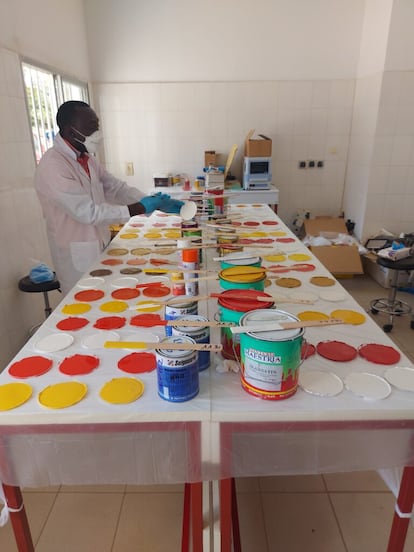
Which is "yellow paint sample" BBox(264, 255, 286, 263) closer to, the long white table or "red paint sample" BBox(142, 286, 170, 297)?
"red paint sample" BBox(142, 286, 170, 297)

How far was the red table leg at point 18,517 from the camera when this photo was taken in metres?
0.97

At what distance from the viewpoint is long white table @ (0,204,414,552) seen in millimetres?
855

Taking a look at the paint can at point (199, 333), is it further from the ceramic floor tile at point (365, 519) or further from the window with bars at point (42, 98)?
the window with bars at point (42, 98)

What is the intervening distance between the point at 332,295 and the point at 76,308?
892 mm

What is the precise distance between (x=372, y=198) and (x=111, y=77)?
2.82 m

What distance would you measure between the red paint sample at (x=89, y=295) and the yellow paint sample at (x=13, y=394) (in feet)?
1.66

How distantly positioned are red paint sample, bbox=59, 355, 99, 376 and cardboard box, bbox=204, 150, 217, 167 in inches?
133

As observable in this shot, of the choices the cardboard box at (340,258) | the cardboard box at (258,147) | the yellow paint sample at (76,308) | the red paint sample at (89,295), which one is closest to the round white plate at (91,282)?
the red paint sample at (89,295)

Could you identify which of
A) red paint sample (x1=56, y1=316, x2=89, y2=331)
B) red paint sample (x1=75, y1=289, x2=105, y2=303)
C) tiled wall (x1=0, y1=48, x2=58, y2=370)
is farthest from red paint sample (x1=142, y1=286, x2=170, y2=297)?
tiled wall (x1=0, y1=48, x2=58, y2=370)

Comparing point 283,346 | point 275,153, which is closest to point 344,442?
point 283,346

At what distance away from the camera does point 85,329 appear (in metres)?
1.21

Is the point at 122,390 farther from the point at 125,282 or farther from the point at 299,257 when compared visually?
the point at 299,257

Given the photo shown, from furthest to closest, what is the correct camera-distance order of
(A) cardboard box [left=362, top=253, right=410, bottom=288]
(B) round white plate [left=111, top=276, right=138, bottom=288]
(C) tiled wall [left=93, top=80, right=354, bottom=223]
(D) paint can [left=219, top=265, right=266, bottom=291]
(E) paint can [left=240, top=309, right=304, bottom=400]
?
(C) tiled wall [left=93, top=80, right=354, bottom=223]
(A) cardboard box [left=362, top=253, right=410, bottom=288]
(B) round white plate [left=111, top=276, right=138, bottom=288]
(D) paint can [left=219, top=265, right=266, bottom=291]
(E) paint can [left=240, top=309, right=304, bottom=400]

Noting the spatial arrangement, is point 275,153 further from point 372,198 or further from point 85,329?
point 85,329
